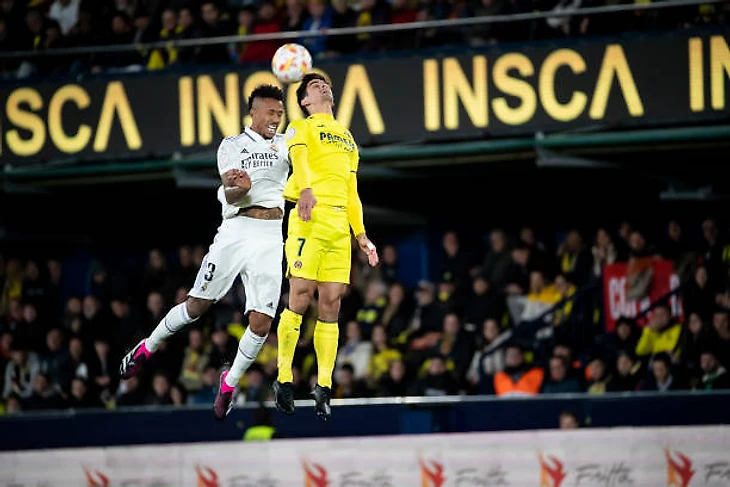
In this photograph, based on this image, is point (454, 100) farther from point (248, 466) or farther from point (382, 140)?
point (248, 466)

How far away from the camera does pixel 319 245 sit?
11352 millimetres

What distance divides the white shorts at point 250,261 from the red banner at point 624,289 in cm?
776

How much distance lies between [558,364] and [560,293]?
139 centimetres

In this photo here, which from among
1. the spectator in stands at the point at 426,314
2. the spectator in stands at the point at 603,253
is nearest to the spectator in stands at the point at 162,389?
the spectator in stands at the point at 426,314

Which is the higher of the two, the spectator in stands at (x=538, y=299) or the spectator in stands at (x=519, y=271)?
the spectator in stands at (x=519, y=271)

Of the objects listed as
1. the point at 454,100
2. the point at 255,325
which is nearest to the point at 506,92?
the point at 454,100

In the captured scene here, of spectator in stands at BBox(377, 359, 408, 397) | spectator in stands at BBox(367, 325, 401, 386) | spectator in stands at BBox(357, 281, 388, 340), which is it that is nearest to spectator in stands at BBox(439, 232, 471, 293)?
spectator in stands at BBox(357, 281, 388, 340)

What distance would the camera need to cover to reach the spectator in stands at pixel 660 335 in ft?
55.8

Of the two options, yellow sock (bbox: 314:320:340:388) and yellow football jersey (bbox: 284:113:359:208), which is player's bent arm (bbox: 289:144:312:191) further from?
yellow sock (bbox: 314:320:340:388)

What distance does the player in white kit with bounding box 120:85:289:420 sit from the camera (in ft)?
37.6

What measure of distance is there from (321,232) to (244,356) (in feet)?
4.02

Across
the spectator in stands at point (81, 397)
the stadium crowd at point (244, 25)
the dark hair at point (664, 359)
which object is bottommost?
the spectator in stands at point (81, 397)

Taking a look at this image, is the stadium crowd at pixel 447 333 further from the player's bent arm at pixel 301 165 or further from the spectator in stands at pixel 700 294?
the player's bent arm at pixel 301 165

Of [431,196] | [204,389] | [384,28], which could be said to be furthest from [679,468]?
[431,196]
